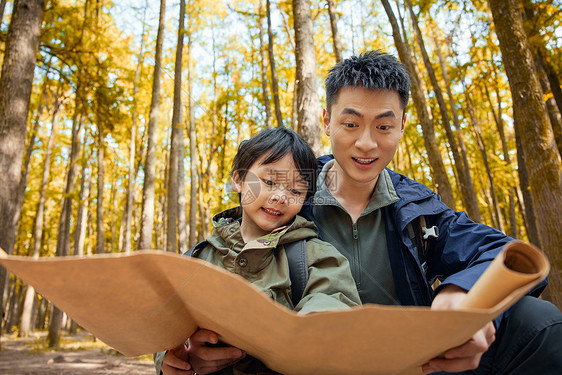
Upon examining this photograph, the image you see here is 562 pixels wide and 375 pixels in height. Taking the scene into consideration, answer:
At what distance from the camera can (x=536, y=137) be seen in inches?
141

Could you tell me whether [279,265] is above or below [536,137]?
below

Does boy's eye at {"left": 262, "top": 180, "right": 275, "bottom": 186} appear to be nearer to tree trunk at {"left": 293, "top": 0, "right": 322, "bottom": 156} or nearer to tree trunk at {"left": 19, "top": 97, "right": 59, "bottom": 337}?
tree trunk at {"left": 293, "top": 0, "right": 322, "bottom": 156}

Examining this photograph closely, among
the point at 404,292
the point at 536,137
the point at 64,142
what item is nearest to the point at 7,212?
the point at 404,292

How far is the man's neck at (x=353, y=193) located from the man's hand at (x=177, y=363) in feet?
3.67

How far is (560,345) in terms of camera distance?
4.21 ft

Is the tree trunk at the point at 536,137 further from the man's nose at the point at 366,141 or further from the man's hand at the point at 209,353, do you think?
the man's hand at the point at 209,353

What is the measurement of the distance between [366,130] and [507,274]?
A: 124 cm

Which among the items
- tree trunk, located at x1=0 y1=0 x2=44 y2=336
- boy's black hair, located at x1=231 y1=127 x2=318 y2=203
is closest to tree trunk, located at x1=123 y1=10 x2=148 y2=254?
tree trunk, located at x1=0 y1=0 x2=44 y2=336

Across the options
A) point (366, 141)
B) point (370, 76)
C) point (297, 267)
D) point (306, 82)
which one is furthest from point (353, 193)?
point (306, 82)

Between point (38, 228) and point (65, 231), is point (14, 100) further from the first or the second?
point (38, 228)

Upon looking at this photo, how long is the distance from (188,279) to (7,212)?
4311 mm

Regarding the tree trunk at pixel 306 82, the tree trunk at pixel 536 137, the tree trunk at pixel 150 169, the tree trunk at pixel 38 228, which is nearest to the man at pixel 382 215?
the tree trunk at pixel 306 82

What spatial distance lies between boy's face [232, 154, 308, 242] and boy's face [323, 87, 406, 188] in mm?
284

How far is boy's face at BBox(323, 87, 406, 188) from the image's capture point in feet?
6.36
